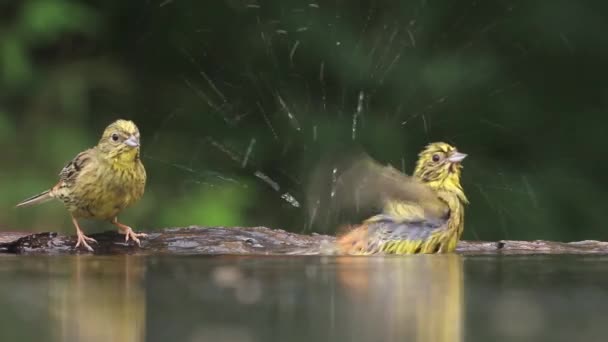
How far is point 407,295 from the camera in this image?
11.8ft

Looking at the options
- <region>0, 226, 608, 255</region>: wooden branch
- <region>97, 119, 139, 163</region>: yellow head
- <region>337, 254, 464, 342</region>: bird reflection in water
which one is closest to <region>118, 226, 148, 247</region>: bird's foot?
<region>0, 226, 608, 255</region>: wooden branch

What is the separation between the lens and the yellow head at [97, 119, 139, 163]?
575 centimetres

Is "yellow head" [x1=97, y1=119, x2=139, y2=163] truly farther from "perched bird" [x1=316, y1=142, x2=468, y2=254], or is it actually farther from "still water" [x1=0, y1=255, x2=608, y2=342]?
"perched bird" [x1=316, y1=142, x2=468, y2=254]

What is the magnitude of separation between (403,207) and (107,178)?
1.48 m

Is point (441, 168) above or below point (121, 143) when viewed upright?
below

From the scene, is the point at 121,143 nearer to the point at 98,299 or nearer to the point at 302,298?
the point at 98,299

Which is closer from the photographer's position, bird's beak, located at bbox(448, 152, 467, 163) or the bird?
the bird

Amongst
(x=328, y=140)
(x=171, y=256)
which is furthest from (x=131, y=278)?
(x=328, y=140)

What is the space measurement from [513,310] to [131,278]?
1.48 meters

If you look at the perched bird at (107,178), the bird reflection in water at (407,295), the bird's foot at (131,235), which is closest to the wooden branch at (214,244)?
the bird's foot at (131,235)

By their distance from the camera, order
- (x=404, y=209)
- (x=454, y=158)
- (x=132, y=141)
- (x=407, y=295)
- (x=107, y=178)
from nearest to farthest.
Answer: (x=407, y=295) → (x=404, y=209) → (x=454, y=158) → (x=107, y=178) → (x=132, y=141)

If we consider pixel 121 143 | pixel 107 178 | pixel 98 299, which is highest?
pixel 121 143

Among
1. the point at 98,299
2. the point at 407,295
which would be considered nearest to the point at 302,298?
the point at 407,295

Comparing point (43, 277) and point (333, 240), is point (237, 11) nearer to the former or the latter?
point (333, 240)
